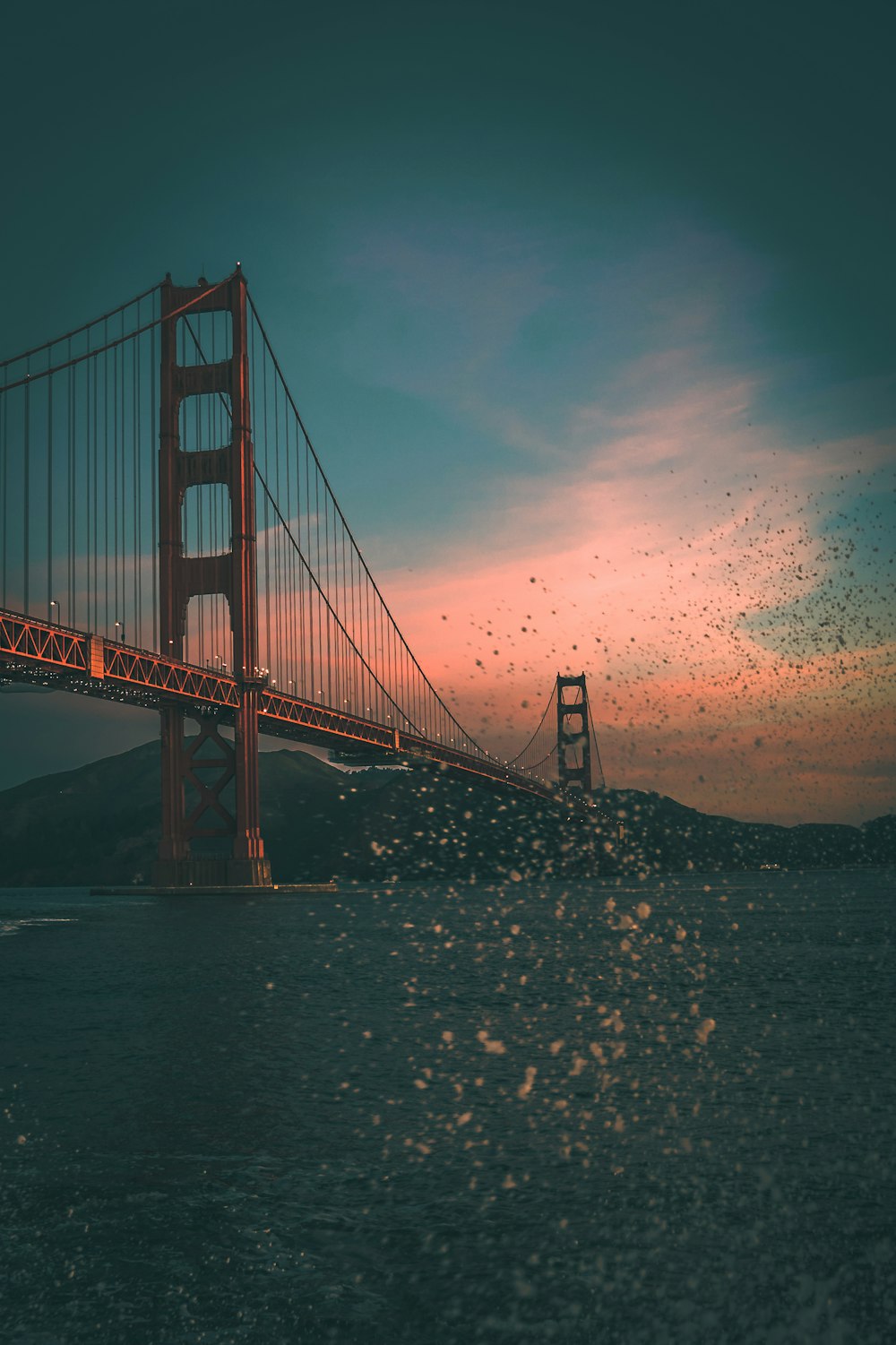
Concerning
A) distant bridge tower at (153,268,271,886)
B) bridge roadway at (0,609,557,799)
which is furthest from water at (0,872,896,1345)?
distant bridge tower at (153,268,271,886)

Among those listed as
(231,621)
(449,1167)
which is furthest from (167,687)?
(449,1167)

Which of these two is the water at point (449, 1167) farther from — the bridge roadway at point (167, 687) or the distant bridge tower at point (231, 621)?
the distant bridge tower at point (231, 621)

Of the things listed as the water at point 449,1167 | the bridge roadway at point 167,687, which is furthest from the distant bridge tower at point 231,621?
the water at point 449,1167

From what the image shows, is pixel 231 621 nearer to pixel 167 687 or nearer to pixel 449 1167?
pixel 167 687

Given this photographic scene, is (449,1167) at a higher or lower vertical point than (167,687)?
lower

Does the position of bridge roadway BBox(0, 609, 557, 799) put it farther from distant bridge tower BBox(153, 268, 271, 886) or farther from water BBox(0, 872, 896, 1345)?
water BBox(0, 872, 896, 1345)
